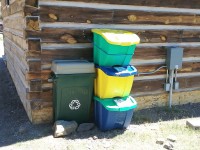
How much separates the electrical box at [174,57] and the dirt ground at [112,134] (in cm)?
88

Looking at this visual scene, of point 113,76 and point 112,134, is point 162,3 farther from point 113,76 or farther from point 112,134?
point 112,134

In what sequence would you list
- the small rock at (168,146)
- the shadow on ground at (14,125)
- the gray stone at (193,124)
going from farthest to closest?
the gray stone at (193,124) → the shadow on ground at (14,125) → the small rock at (168,146)

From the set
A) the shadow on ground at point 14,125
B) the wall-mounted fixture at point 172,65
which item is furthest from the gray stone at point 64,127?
the wall-mounted fixture at point 172,65

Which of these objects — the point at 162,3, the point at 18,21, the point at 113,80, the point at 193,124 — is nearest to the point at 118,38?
the point at 113,80

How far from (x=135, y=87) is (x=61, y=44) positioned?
5.62ft

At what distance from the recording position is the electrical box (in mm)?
5723

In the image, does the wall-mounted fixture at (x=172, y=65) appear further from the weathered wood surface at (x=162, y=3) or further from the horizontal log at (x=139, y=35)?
the weathered wood surface at (x=162, y=3)

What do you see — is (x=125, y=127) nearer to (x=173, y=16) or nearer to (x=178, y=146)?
(x=178, y=146)

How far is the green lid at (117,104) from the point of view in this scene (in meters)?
4.63

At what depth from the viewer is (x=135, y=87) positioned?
573 centimetres

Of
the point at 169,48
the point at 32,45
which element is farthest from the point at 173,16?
the point at 32,45

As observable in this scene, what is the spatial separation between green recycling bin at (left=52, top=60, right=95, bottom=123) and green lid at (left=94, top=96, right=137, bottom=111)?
28cm

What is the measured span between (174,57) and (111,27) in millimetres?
1435

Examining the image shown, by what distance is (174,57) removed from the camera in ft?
18.9
